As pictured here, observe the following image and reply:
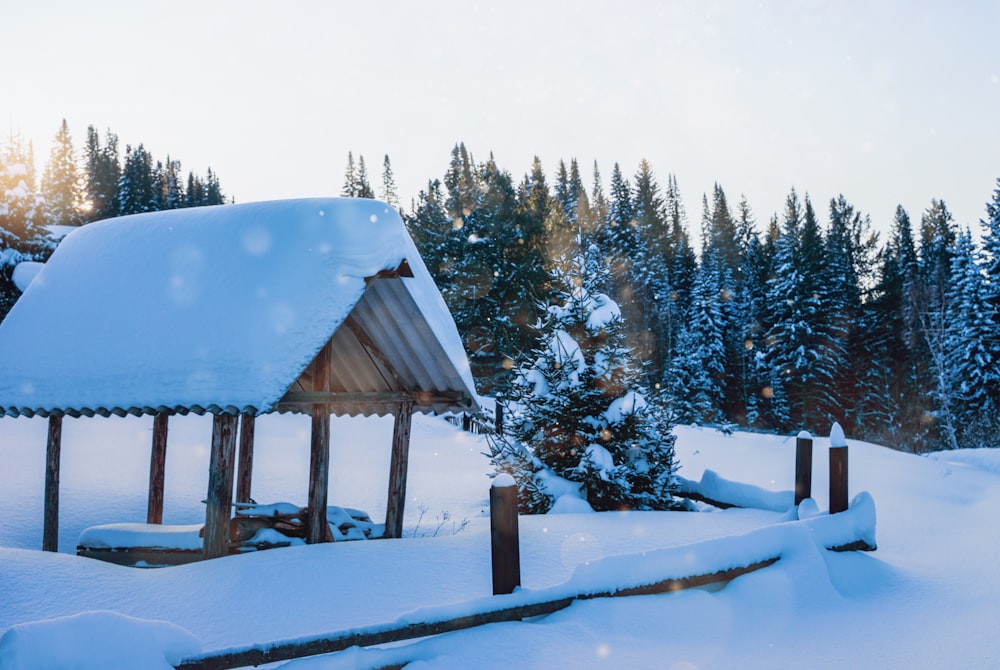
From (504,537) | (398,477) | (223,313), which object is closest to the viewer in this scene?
(504,537)

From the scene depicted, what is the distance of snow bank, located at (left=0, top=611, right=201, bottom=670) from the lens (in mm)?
2908

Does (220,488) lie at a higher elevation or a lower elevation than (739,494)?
higher

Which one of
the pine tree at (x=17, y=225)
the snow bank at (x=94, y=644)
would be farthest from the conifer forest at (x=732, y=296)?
the snow bank at (x=94, y=644)

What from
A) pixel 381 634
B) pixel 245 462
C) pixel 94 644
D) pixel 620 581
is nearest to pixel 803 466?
pixel 620 581

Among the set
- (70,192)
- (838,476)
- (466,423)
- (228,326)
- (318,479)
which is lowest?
(466,423)

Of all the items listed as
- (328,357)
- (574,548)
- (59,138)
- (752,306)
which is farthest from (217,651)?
(59,138)

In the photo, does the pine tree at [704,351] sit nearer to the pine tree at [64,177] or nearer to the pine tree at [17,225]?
the pine tree at [17,225]

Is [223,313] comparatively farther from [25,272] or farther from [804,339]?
[804,339]

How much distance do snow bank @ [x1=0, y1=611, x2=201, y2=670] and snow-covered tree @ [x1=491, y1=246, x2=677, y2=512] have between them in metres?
7.29

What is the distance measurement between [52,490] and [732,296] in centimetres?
5148

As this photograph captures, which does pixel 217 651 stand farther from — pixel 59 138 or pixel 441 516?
pixel 59 138

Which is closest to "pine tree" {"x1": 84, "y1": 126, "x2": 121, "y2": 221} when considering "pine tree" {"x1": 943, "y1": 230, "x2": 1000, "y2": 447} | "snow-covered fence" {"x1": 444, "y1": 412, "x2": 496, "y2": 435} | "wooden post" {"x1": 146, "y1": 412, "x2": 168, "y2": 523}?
"snow-covered fence" {"x1": 444, "y1": 412, "x2": 496, "y2": 435}

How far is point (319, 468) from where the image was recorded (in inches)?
299

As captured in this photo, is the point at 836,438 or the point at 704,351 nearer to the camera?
the point at 836,438
